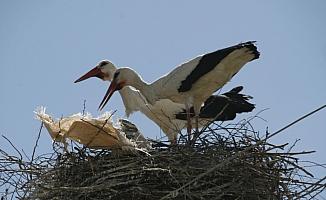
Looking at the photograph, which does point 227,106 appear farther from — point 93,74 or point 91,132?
point 91,132

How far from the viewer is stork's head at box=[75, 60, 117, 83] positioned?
22.4ft

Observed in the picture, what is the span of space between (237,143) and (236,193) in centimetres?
45

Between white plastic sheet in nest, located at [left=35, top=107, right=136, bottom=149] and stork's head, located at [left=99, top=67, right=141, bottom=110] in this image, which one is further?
stork's head, located at [left=99, top=67, right=141, bottom=110]

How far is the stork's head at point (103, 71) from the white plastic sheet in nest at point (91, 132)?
205 cm

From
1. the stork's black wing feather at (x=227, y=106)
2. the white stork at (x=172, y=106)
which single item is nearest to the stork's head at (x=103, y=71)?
the white stork at (x=172, y=106)

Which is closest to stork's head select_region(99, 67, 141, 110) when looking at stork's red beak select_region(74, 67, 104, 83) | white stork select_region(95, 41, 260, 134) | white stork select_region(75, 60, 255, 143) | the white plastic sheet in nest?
white stork select_region(95, 41, 260, 134)

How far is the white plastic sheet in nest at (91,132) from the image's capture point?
4680mm

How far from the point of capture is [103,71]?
6.83 meters

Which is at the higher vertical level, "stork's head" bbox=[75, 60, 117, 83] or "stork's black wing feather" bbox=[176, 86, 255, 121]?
"stork's head" bbox=[75, 60, 117, 83]

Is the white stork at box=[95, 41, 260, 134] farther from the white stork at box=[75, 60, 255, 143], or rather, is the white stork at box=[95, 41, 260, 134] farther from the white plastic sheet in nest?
the white plastic sheet in nest

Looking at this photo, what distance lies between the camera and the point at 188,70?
18.9ft

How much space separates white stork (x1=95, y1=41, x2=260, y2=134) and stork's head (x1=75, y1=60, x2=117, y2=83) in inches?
31.9

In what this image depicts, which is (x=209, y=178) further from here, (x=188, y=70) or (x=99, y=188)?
(x=188, y=70)

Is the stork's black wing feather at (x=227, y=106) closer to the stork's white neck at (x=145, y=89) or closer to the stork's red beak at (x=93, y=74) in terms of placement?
the stork's white neck at (x=145, y=89)
